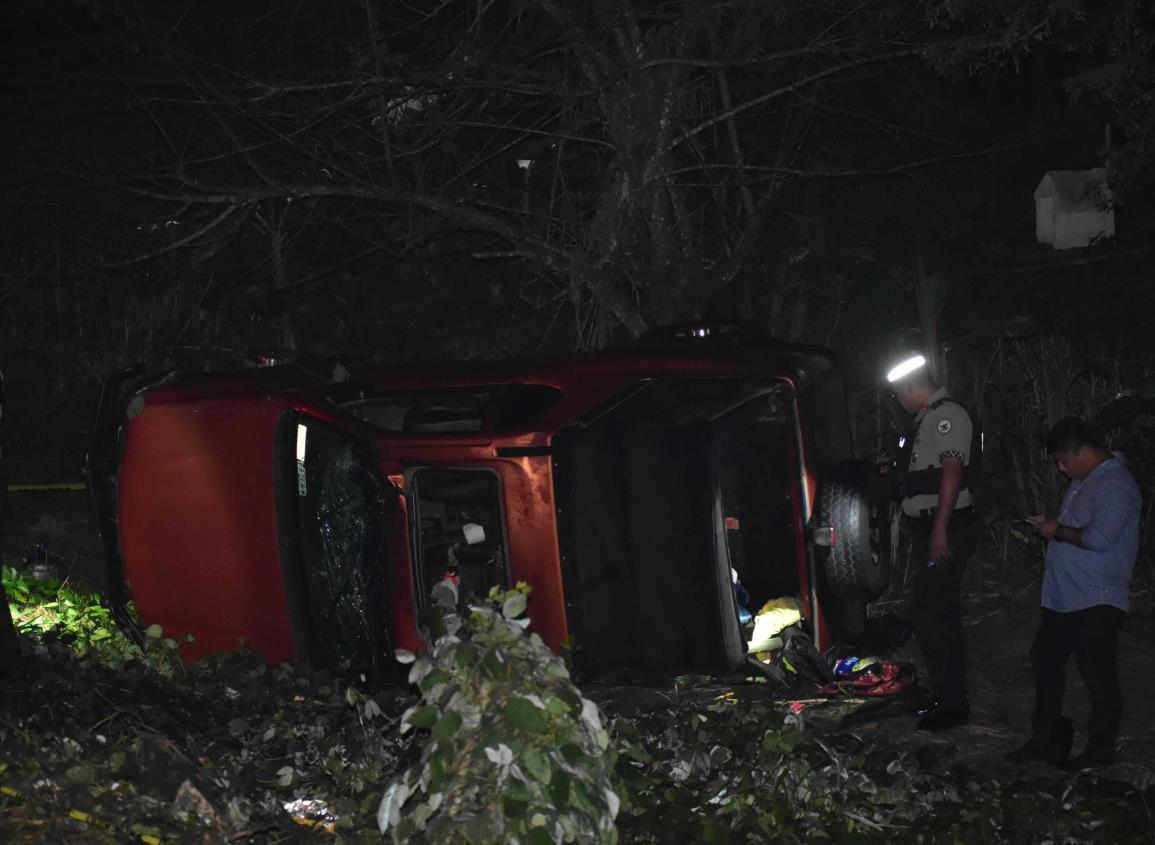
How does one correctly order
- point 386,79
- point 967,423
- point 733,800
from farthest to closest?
point 386,79
point 967,423
point 733,800

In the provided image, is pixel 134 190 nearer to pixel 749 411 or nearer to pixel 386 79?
pixel 386 79

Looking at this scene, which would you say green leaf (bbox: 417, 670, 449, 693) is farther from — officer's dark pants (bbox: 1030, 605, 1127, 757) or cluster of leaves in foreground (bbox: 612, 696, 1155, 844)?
officer's dark pants (bbox: 1030, 605, 1127, 757)

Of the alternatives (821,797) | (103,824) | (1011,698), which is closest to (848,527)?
(1011,698)

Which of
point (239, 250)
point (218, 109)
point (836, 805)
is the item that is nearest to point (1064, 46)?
point (218, 109)

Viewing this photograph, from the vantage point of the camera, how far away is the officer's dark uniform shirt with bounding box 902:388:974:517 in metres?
6.00

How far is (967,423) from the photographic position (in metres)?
6.04

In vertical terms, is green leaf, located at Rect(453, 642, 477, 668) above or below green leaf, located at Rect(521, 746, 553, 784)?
above

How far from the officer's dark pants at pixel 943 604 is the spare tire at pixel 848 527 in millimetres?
233

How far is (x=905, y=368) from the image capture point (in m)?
6.18

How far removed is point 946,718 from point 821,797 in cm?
214

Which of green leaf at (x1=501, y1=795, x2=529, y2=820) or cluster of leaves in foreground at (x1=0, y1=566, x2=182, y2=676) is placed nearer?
green leaf at (x1=501, y1=795, x2=529, y2=820)

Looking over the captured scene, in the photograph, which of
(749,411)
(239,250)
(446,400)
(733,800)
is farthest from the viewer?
(239,250)

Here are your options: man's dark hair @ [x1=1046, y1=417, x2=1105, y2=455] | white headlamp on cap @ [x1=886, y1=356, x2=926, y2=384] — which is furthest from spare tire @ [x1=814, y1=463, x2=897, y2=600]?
man's dark hair @ [x1=1046, y1=417, x2=1105, y2=455]

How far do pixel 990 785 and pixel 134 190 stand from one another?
26.6 feet
